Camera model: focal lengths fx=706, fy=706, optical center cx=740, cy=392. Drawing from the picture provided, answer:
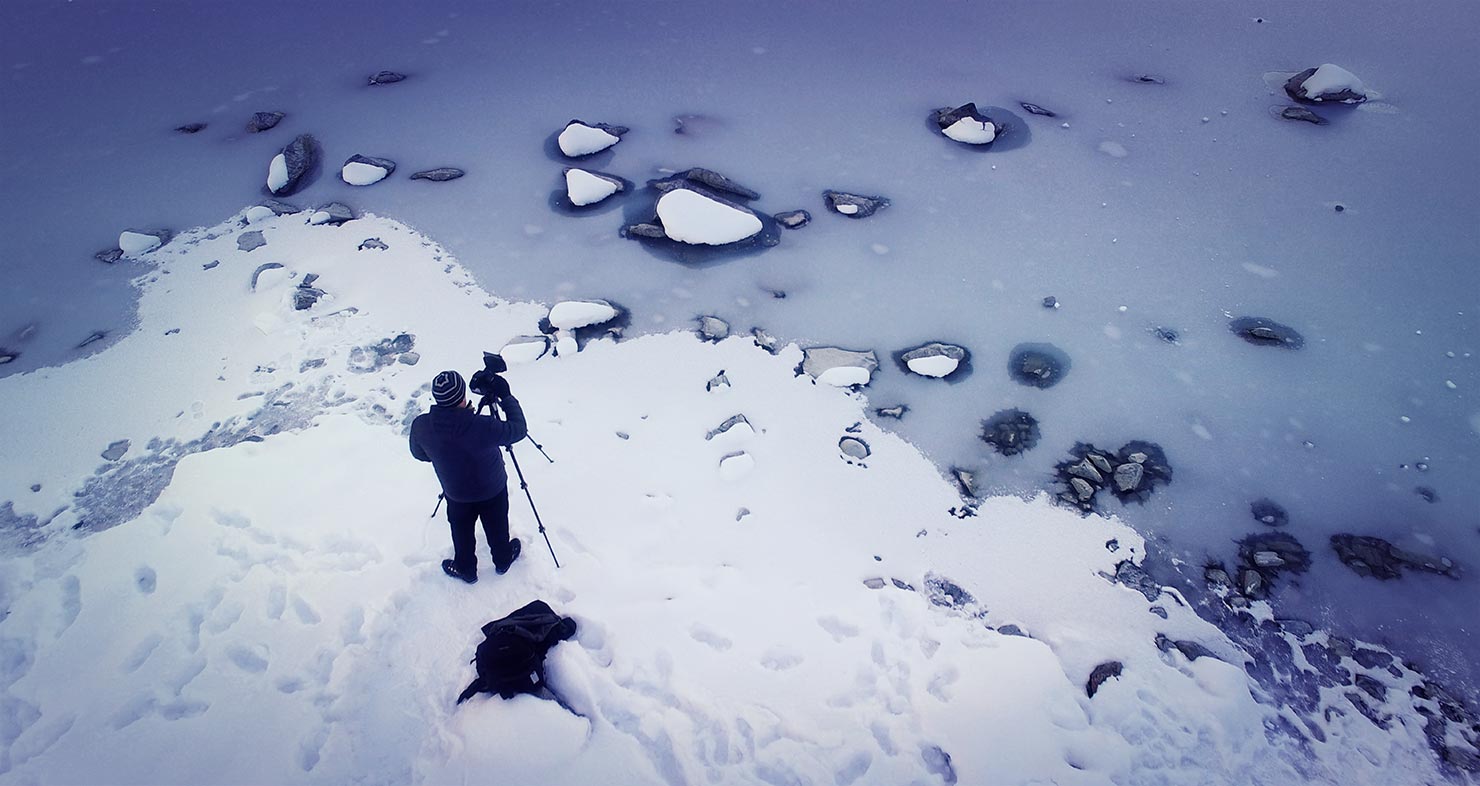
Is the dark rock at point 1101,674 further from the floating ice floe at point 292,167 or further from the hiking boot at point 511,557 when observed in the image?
the floating ice floe at point 292,167

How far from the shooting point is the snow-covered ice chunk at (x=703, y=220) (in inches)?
223

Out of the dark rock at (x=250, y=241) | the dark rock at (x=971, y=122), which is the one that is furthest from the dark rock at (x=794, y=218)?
the dark rock at (x=250, y=241)

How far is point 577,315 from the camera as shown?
4.99 m

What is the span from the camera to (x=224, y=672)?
3.12 meters

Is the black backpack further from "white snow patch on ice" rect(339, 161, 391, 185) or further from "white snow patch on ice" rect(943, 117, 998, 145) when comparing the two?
"white snow patch on ice" rect(943, 117, 998, 145)

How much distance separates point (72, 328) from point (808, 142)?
19.7 feet

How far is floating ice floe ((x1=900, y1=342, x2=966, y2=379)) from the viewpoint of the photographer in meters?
4.75

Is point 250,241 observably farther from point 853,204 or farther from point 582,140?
point 853,204

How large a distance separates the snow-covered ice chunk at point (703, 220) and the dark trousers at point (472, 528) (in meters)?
3.02

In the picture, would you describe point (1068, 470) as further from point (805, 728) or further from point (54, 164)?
point (54, 164)

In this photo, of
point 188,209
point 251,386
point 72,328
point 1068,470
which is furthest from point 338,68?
point 1068,470

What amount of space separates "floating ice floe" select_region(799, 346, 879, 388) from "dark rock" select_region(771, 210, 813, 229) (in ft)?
4.68

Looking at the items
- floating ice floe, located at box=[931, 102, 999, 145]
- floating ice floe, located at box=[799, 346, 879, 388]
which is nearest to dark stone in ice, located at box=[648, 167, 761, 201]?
floating ice floe, located at box=[799, 346, 879, 388]

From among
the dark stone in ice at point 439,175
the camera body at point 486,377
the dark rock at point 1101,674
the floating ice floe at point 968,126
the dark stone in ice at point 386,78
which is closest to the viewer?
the camera body at point 486,377
